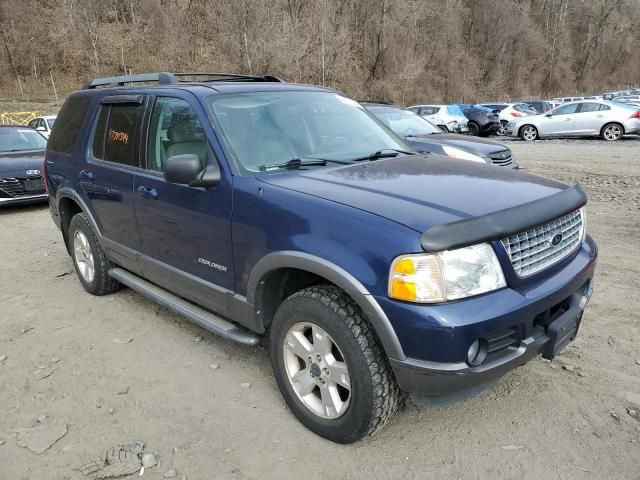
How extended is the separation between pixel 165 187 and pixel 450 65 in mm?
55412

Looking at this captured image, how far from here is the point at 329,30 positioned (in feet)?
143

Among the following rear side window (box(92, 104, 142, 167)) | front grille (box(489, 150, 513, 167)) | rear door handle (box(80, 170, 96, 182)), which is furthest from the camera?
front grille (box(489, 150, 513, 167))

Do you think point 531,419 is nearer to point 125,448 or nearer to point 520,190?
point 520,190

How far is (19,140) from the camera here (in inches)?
398

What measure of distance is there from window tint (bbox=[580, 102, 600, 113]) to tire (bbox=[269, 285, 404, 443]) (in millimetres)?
19244

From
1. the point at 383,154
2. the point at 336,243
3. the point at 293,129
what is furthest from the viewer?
the point at 383,154

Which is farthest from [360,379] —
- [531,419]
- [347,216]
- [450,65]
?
[450,65]

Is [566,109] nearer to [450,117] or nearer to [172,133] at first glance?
[450,117]

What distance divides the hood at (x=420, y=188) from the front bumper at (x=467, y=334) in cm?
39

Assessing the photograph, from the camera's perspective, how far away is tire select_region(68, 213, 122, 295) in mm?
4656

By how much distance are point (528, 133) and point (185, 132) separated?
19527 millimetres

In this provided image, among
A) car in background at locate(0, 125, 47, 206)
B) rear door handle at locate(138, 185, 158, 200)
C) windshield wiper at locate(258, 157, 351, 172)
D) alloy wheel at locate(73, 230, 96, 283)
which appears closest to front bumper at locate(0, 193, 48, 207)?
car in background at locate(0, 125, 47, 206)

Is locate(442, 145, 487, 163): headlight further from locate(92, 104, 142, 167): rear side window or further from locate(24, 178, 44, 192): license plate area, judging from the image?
locate(24, 178, 44, 192): license plate area

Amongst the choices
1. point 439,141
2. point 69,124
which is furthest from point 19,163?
point 439,141
